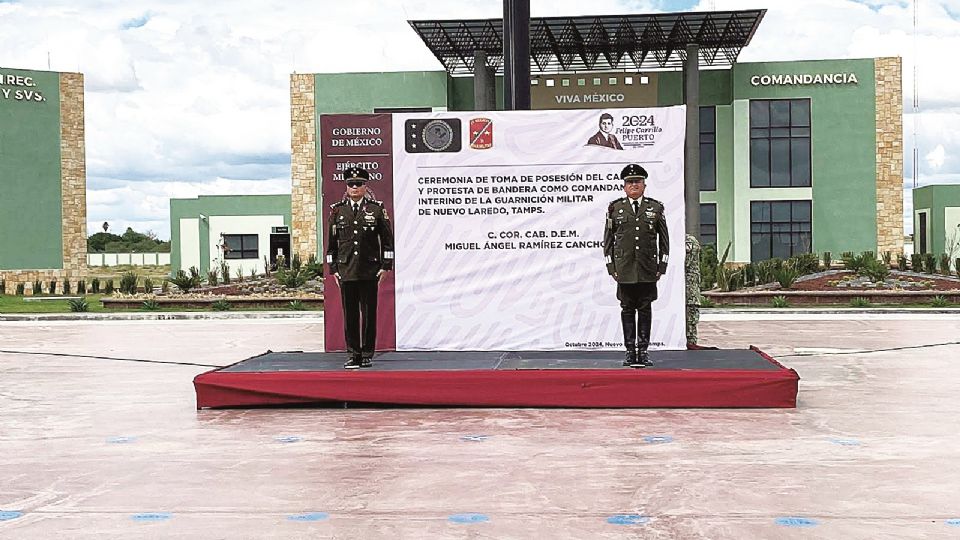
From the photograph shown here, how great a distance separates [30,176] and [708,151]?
29729mm

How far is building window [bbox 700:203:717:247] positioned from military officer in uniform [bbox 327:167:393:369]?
4214 centimetres

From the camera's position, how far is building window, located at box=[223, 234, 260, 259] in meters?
65.1

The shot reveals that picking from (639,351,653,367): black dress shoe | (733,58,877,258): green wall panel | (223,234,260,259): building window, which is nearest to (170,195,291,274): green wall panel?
(223,234,260,259): building window

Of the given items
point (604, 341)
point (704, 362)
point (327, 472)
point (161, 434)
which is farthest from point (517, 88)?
point (327, 472)

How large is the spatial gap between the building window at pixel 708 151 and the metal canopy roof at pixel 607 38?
2.66 m

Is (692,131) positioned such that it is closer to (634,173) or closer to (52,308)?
(52,308)

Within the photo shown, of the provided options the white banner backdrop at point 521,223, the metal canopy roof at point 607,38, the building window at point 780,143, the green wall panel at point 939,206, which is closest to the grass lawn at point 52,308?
the metal canopy roof at point 607,38

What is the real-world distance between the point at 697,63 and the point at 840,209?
9.17 m

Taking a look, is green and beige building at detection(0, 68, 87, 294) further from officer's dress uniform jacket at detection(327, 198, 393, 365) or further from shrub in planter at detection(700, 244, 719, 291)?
officer's dress uniform jacket at detection(327, 198, 393, 365)

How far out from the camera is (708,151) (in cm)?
5334

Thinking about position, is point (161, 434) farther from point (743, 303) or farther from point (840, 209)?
point (840, 209)

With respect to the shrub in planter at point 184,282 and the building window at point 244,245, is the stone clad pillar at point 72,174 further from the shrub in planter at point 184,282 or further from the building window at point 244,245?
the shrub in planter at point 184,282

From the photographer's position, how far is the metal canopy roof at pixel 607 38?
46500 millimetres

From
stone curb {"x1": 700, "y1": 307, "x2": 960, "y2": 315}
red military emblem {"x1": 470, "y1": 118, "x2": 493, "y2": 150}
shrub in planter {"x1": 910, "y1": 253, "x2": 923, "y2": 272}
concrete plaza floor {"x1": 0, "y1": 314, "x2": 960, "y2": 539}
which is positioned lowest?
stone curb {"x1": 700, "y1": 307, "x2": 960, "y2": 315}
